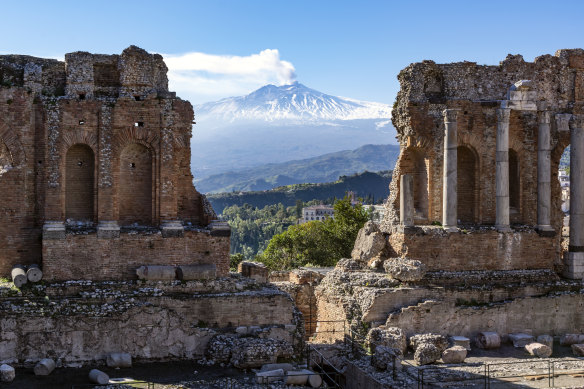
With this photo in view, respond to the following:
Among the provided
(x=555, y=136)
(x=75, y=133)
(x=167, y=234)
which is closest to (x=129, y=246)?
(x=167, y=234)

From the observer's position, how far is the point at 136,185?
23.1 meters

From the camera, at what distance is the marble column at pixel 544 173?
26594 mm

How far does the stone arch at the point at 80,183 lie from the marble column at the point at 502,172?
577 inches

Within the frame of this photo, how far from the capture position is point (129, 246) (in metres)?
21.7

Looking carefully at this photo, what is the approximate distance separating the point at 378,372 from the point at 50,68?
558 inches

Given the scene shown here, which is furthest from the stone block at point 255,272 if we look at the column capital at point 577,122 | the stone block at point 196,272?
the column capital at point 577,122

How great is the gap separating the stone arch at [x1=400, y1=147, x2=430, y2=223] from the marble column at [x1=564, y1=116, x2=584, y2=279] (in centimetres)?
580

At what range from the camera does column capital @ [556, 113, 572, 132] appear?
27.1 meters

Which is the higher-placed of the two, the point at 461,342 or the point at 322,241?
the point at 322,241

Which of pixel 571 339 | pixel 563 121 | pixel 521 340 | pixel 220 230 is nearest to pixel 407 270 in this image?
pixel 521 340

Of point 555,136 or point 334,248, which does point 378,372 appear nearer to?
point 555,136

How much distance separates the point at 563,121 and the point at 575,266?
5.66m

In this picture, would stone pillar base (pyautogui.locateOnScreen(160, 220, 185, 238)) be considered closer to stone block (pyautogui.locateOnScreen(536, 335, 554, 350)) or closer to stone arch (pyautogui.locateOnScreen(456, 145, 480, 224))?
stone arch (pyautogui.locateOnScreen(456, 145, 480, 224))

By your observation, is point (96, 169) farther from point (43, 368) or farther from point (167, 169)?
point (43, 368)
